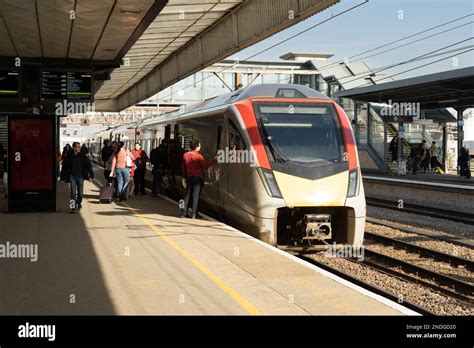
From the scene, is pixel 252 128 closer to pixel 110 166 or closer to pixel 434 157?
pixel 110 166

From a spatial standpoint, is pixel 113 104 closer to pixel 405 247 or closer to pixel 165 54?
pixel 165 54

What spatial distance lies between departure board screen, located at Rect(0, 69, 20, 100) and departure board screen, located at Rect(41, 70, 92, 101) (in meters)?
0.65

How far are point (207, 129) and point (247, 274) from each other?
6496 millimetres

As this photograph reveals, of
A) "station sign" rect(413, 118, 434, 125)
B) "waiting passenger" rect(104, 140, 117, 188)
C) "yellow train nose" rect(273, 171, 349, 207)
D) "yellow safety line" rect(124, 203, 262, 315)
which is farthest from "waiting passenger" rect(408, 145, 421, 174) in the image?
"yellow safety line" rect(124, 203, 262, 315)

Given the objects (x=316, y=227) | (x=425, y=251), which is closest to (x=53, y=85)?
(x=316, y=227)

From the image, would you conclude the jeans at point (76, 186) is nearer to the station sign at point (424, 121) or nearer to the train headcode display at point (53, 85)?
the train headcode display at point (53, 85)

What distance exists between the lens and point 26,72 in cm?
1686

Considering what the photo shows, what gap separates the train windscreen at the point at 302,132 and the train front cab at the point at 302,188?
0.02 metres

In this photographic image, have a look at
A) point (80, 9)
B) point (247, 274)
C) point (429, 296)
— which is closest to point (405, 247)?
point (429, 296)

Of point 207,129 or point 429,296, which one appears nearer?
point 429,296

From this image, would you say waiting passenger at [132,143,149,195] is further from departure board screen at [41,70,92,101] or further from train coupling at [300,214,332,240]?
train coupling at [300,214,332,240]

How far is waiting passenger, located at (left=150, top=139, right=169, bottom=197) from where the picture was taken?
59.1 ft

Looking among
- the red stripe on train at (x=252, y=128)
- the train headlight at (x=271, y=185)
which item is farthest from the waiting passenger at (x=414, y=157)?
the train headlight at (x=271, y=185)

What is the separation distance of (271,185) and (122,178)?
7032 millimetres
